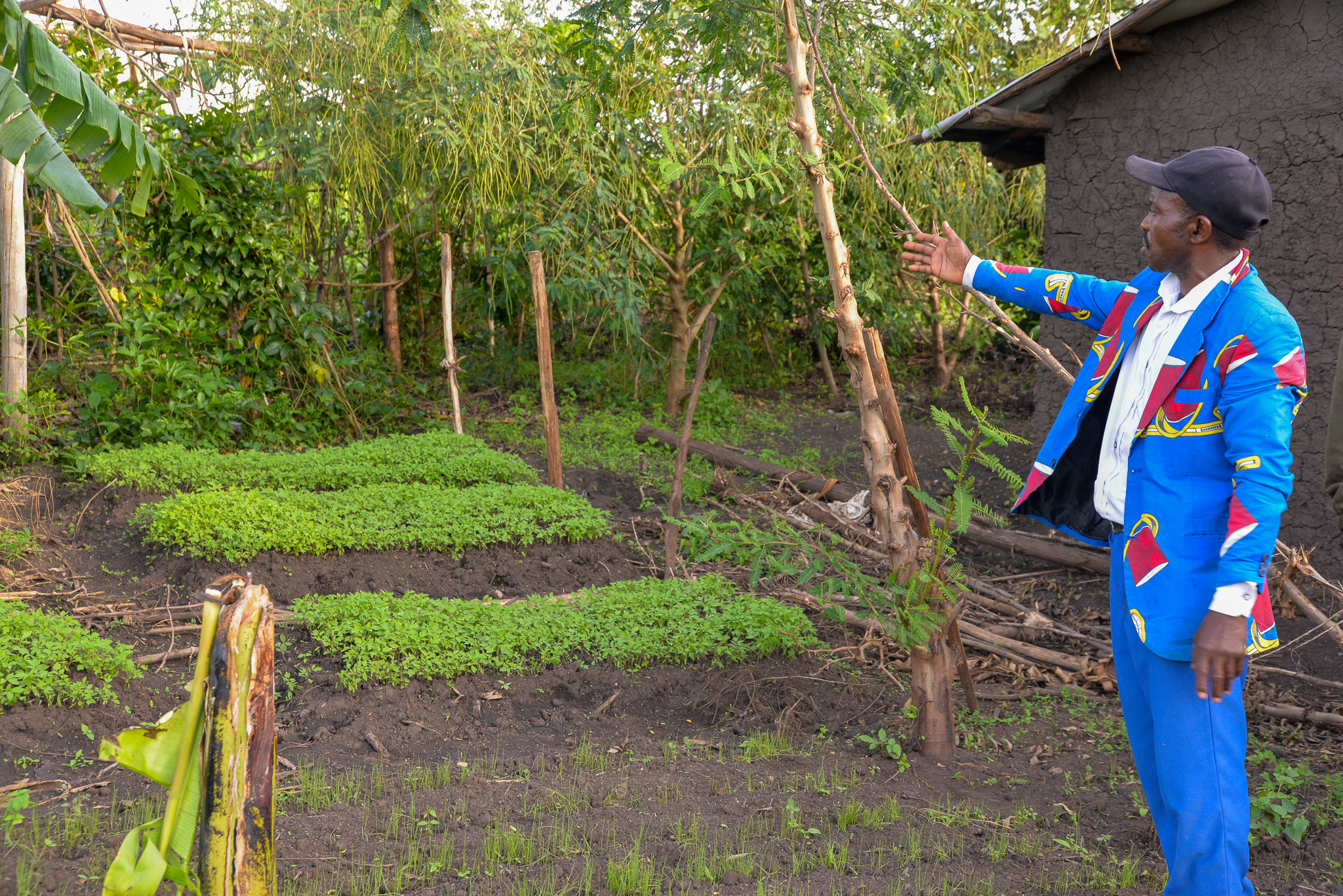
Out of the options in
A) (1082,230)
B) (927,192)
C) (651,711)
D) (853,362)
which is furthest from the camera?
(927,192)

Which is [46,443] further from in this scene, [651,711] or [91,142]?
[651,711]

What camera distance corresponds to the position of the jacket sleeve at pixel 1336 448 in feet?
8.05

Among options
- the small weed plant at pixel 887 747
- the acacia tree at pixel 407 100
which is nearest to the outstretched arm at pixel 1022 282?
the small weed plant at pixel 887 747

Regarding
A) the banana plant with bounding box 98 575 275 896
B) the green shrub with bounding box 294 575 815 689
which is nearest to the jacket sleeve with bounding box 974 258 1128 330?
the banana plant with bounding box 98 575 275 896

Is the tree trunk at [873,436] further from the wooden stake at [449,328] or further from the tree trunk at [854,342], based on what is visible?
the wooden stake at [449,328]

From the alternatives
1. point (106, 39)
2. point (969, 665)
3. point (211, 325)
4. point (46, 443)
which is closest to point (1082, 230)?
point (969, 665)

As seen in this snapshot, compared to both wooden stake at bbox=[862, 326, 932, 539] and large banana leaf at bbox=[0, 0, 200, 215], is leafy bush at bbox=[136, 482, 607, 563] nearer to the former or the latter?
large banana leaf at bbox=[0, 0, 200, 215]

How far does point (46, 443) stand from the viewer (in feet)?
24.7

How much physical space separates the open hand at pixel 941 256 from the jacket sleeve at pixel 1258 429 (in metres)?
0.87

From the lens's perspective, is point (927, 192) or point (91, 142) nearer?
point (91, 142)

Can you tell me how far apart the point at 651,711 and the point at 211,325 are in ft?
20.6

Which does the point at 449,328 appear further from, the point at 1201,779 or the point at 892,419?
the point at 1201,779

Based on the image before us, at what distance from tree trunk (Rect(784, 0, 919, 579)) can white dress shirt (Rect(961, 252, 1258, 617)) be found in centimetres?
107

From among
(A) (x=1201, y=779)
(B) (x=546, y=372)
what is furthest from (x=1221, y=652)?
(B) (x=546, y=372)
